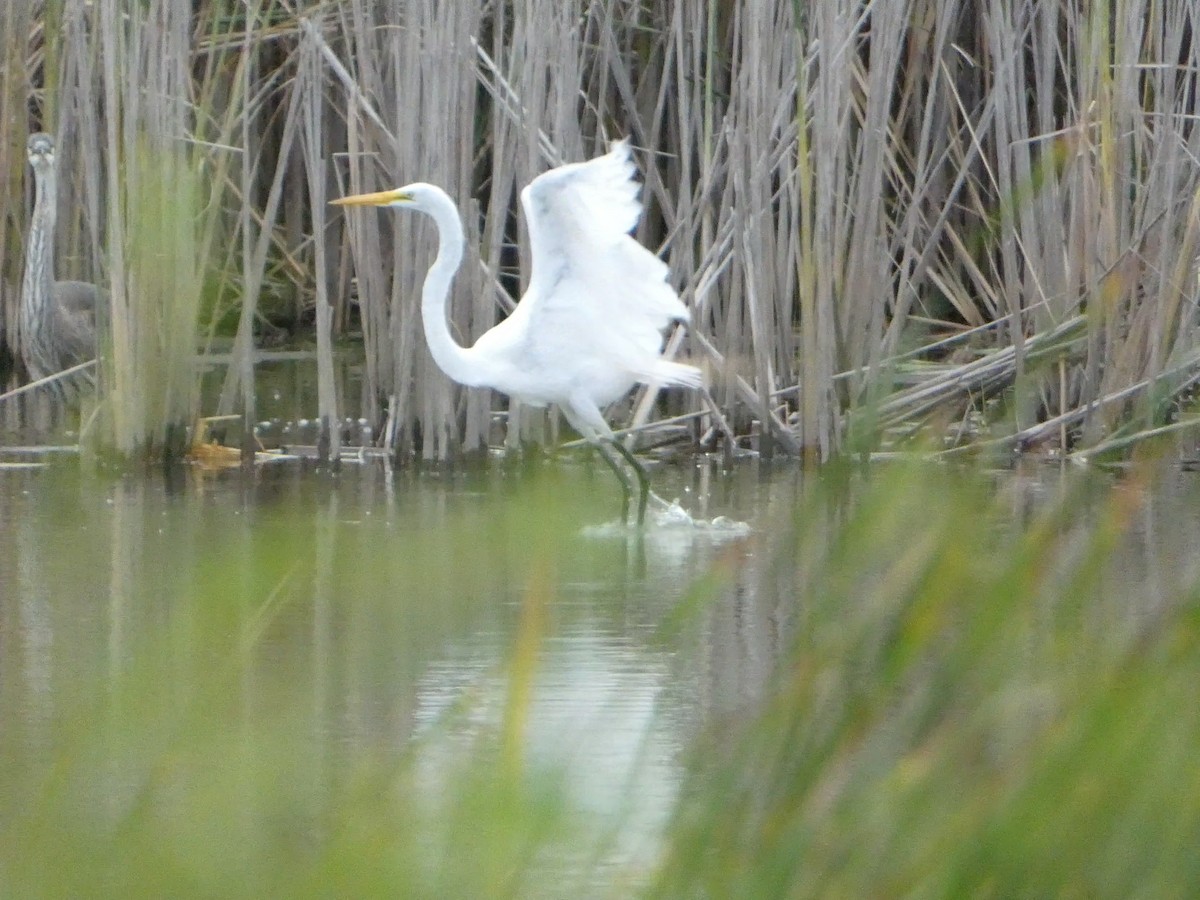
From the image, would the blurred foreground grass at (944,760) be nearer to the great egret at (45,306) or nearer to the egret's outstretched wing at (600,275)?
the egret's outstretched wing at (600,275)

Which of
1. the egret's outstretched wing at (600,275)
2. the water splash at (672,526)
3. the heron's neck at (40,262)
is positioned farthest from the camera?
the heron's neck at (40,262)

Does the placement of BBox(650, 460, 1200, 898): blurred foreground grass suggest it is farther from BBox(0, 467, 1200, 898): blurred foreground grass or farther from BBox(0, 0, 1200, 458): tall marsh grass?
BBox(0, 0, 1200, 458): tall marsh grass

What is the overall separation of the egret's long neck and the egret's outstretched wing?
21 centimetres

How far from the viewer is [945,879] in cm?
166

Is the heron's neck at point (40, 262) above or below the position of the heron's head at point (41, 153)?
below

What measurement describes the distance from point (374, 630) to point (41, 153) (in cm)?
348

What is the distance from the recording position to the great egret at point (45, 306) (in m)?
6.86

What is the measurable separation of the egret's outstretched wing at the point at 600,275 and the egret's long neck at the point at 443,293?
0.21m

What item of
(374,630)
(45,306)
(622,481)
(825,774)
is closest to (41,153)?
(45,306)

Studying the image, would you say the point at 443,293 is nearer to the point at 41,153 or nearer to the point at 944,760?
the point at 41,153

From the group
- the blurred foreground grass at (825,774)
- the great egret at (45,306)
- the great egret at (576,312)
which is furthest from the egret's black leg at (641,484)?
the blurred foreground grass at (825,774)

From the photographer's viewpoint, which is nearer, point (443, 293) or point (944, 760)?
point (944, 760)

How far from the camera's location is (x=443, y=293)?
5.65m

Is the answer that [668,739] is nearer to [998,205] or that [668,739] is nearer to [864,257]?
[864,257]
